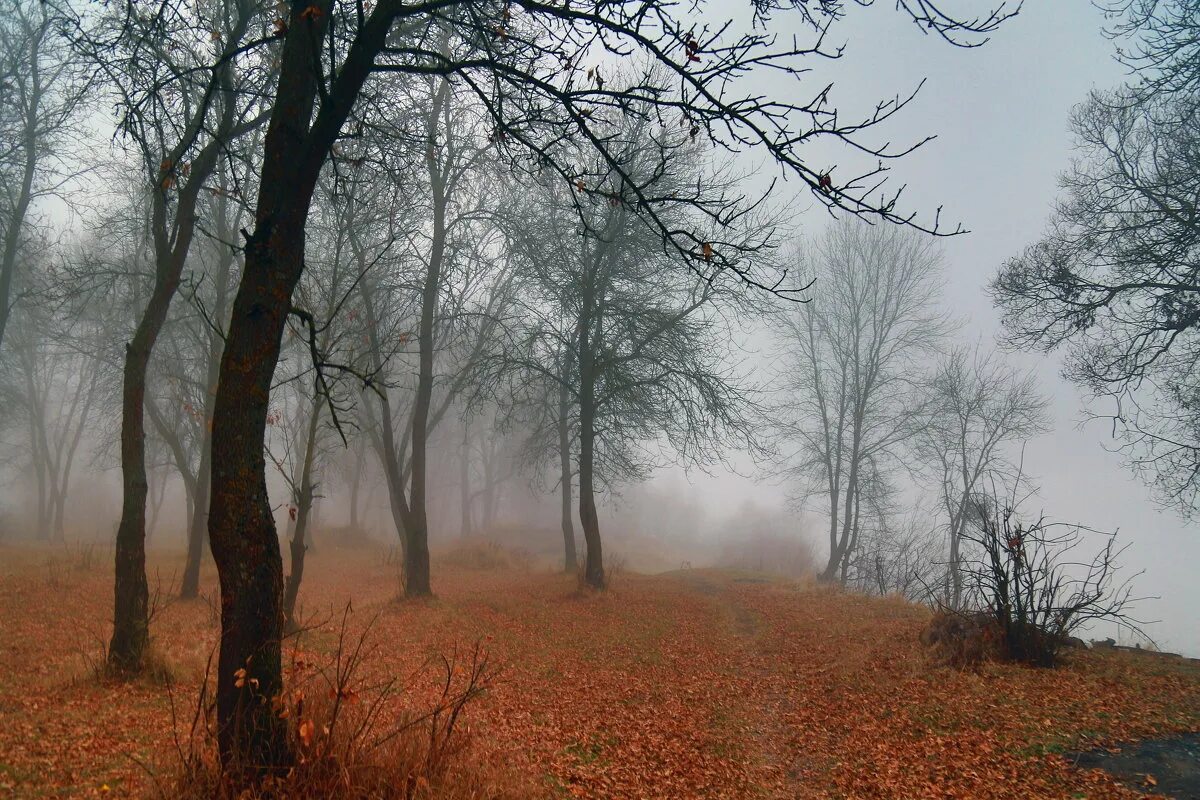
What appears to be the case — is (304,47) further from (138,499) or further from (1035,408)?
(1035,408)

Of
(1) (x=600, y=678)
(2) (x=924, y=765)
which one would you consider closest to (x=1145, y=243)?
(2) (x=924, y=765)

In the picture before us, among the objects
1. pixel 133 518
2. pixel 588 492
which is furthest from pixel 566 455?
pixel 133 518

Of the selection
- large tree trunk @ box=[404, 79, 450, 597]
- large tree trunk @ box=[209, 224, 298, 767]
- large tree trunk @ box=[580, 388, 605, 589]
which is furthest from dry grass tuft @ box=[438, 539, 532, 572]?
large tree trunk @ box=[209, 224, 298, 767]

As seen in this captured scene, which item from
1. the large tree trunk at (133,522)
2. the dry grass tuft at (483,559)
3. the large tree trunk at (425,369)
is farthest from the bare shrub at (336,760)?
the dry grass tuft at (483,559)

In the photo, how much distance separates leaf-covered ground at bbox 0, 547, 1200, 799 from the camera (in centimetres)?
437

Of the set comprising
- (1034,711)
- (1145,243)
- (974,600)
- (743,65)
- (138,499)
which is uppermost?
(1145,243)

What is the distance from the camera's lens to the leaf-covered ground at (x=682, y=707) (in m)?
4.37

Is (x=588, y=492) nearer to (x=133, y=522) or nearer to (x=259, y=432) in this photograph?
(x=133, y=522)

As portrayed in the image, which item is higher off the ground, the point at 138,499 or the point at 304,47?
the point at 304,47

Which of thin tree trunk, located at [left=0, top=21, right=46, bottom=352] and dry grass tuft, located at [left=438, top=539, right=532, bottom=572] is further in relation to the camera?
dry grass tuft, located at [left=438, top=539, right=532, bottom=572]

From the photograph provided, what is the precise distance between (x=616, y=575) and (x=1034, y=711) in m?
11.7

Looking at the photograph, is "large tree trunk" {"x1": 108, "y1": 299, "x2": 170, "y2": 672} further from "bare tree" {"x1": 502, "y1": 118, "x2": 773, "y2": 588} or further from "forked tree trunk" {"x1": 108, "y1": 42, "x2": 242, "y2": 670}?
"bare tree" {"x1": 502, "y1": 118, "x2": 773, "y2": 588}

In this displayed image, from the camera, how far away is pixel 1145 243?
8.19m

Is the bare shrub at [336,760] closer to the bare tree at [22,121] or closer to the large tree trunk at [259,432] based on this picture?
the large tree trunk at [259,432]
